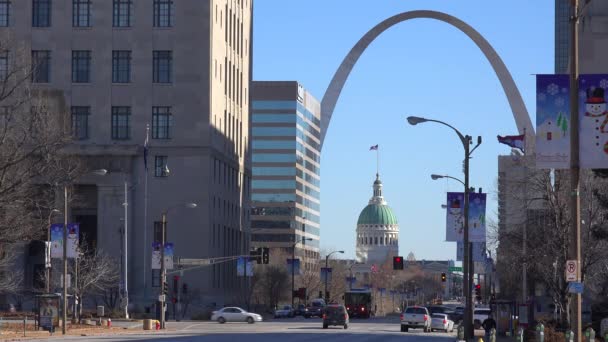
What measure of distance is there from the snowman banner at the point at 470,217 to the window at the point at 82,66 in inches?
2386

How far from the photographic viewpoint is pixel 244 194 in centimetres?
14662

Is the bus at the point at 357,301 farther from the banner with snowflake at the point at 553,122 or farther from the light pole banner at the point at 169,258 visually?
the banner with snowflake at the point at 553,122

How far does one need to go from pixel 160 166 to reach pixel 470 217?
5935 cm

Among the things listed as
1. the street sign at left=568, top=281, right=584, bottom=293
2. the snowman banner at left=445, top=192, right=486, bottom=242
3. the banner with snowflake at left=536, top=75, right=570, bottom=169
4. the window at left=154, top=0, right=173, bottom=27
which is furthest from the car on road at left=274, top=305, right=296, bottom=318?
the street sign at left=568, top=281, right=584, bottom=293

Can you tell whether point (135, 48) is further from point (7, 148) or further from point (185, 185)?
point (7, 148)

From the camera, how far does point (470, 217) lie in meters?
65.6

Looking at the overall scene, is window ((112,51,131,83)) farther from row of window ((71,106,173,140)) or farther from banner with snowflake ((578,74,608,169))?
banner with snowflake ((578,74,608,169))

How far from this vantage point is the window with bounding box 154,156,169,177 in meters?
120

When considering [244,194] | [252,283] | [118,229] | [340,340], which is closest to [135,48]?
[118,229]

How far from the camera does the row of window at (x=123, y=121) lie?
12038 centimetres

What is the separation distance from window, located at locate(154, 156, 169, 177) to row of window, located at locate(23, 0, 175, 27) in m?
13.2

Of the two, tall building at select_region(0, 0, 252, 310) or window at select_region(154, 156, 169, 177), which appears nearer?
tall building at select_region(0, 0, 252, 310)

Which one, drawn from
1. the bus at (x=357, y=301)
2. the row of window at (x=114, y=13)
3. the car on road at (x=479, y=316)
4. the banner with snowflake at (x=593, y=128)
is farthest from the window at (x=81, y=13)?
the banner with snowflake at (x=593, y=128)

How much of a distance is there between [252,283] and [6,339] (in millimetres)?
91234
